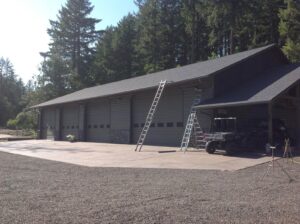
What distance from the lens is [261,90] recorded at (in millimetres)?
16969

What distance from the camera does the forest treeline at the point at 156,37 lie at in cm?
3619

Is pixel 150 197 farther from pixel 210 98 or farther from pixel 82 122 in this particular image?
pixel 82 122

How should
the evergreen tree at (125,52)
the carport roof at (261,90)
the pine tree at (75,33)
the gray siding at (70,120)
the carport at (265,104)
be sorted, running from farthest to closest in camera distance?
the pine tree at (75,33) < the evergreen tree at (125,52) < the gray siding at (70,120) < the carport at (265,104) < the carport roof at (261,90)

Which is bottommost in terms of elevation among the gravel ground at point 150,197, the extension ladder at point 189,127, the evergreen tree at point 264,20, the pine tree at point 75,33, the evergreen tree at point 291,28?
the gravel ground at point 150,197

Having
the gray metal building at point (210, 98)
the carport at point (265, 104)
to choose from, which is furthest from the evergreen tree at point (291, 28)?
the carport at point (265, 104)

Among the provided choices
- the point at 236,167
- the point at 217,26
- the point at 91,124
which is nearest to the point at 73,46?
the point at 217,26

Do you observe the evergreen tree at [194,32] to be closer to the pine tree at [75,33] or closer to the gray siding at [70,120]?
the gray siding at [70,120]

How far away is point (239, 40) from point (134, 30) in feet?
70.3

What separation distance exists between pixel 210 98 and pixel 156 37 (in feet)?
101

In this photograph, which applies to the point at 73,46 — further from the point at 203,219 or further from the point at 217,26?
the point at 203,219

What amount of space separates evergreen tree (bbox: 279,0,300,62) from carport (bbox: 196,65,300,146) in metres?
9.37

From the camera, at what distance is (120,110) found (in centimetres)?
2606

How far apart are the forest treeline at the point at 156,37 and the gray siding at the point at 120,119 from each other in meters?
13.7

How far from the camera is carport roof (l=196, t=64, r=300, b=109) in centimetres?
1577
